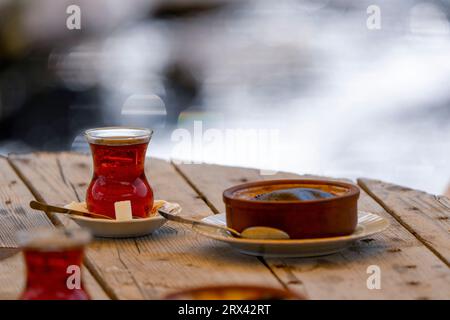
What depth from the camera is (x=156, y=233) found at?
5.04 feet

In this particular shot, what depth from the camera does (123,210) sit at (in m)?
1.49

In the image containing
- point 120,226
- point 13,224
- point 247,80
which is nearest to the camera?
point 120,226

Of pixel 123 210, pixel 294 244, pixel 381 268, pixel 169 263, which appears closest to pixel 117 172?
pixel 123 210

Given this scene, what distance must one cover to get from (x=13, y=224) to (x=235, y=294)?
628mm

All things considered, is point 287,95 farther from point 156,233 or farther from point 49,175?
point 156,233

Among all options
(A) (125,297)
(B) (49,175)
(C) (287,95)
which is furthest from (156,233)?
(C) (287,95)

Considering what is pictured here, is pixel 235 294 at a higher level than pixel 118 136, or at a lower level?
lower

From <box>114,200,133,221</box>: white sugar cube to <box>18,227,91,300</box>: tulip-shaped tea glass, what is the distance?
1.24ft

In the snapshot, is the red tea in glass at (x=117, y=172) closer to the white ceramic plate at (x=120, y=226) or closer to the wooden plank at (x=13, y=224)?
the white ceramic plate at (x=120, y=226)

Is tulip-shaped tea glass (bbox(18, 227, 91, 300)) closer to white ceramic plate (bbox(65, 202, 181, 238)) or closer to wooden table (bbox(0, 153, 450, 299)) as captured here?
wooden table (bbox(0, 153, 450, 299))

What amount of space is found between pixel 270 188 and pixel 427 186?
2412mm

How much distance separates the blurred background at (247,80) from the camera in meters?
4.16

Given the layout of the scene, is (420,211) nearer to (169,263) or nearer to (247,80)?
(169,263)

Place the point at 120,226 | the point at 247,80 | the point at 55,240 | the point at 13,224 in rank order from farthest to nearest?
the point at 247,80, the point at 13,224, the point at 120,226, the point at 55,240
